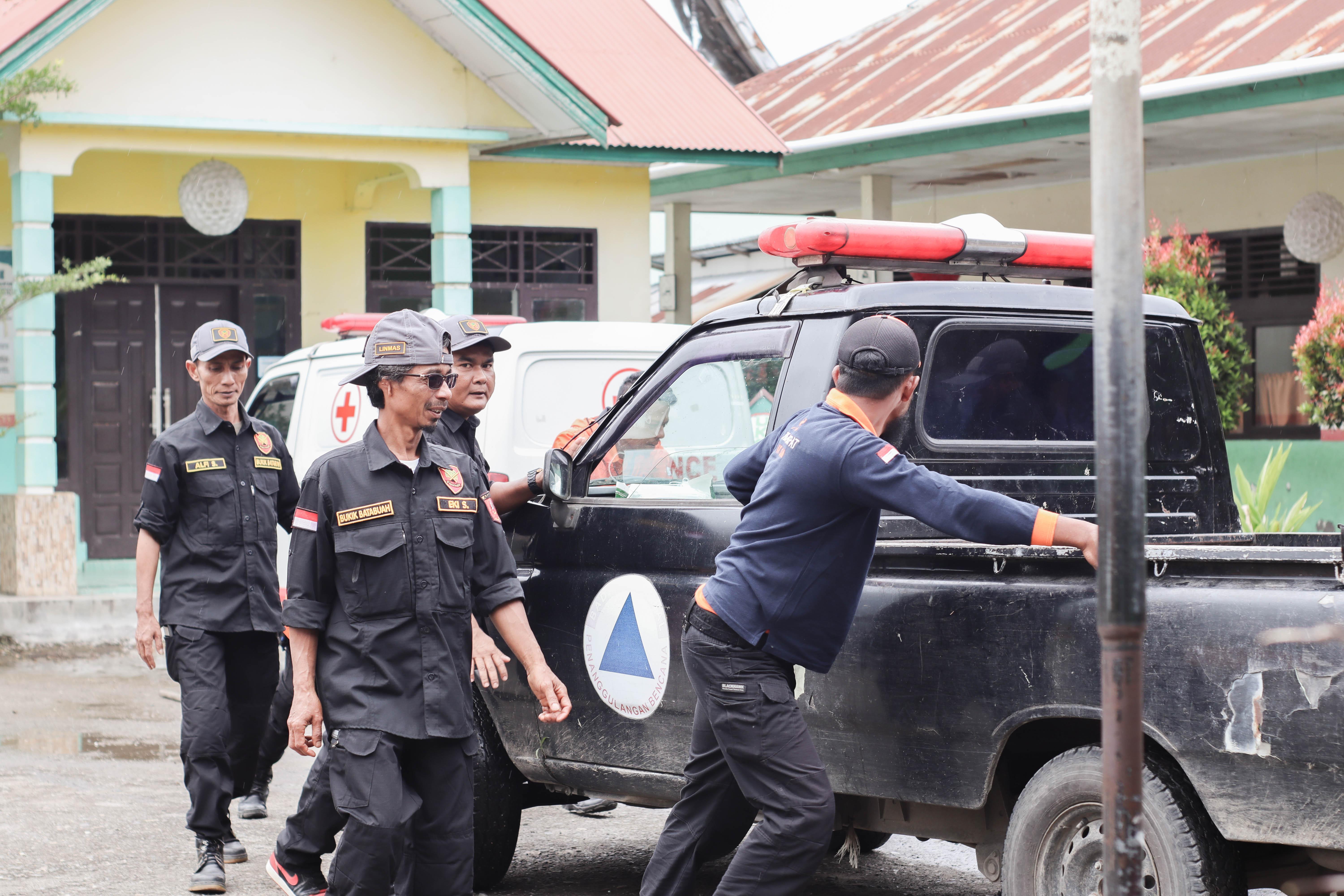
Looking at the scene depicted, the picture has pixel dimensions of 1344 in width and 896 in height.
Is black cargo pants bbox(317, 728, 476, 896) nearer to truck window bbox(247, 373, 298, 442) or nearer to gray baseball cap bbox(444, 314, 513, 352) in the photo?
gray baseball cap bbox(444, 314, 513, 352)

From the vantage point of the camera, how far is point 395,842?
4.20 metres

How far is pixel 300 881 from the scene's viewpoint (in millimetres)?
4922

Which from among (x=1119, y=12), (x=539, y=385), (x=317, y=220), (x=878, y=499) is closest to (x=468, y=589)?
(x=878, y=499)

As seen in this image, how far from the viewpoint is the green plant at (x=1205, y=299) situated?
1184cm

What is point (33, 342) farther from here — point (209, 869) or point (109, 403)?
point (209, 869)

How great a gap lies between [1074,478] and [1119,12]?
2526 mm

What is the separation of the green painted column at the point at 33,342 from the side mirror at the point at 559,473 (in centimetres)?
741

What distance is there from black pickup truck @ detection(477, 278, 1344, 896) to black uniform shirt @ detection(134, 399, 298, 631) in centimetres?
101

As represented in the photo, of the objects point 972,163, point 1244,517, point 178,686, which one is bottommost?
point 178,686

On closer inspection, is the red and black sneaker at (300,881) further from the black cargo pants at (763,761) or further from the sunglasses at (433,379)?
the sunglasses at (433,379)

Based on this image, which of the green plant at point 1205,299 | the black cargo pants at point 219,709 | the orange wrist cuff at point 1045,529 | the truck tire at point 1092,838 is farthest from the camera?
the green plant at point 1205,299

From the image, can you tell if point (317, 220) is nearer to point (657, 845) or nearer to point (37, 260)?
point (37, 260)

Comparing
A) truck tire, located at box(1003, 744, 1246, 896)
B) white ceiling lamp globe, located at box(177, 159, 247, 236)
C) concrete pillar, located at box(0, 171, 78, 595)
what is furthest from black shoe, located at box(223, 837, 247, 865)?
white ceiling lamp globe, located at box(177, 159, 247, 236)

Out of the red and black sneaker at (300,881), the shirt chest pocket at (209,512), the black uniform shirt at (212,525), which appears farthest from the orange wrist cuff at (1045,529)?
the shirt chest pocket at (209,512)
